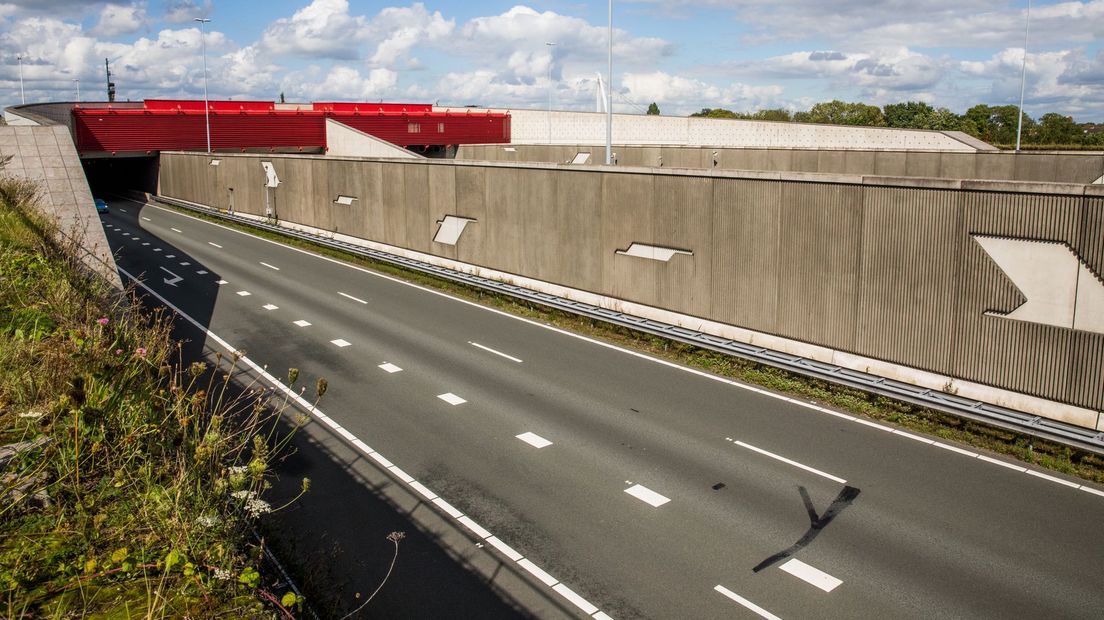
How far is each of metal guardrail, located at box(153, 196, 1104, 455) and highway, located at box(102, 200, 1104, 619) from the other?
2.43ft

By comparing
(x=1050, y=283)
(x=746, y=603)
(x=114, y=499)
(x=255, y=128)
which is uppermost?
(x=255, y=128)

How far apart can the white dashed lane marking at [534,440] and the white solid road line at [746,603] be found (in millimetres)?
4628

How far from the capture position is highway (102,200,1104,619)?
8891 millimetres

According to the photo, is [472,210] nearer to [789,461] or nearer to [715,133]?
[789,461]

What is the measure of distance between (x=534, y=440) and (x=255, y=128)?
54.9m

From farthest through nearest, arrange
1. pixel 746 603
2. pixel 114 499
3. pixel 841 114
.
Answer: pixel 841 114 < pixel 746 603 < pixel 114 499

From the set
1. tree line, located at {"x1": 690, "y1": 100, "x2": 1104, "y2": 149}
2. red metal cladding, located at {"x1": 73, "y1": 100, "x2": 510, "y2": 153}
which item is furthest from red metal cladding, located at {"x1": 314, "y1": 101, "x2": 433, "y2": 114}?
tree line, located at {"x1": 690, "y1": 100, "x2": 1104, "y2": 149}

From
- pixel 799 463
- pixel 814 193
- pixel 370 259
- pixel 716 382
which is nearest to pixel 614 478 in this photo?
pixel 799 463

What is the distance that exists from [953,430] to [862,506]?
12.2 feet

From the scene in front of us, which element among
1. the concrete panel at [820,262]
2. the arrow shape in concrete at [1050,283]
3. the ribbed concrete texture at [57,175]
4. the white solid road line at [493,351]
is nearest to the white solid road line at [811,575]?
the arrow shape in concrete at [1050,283]

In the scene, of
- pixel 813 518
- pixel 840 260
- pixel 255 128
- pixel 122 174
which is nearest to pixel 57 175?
pixel 840 260

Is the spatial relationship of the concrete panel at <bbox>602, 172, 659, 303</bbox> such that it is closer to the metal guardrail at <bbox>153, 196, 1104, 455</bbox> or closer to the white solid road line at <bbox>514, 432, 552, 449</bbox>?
the metal guardrail at <bbox>153, 196, 1104, 455</bbox>

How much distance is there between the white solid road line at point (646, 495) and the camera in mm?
10977

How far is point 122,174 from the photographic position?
6825cm
